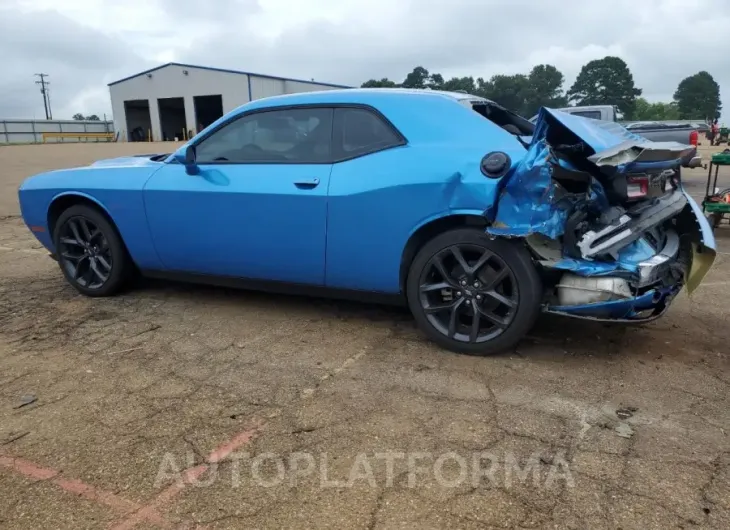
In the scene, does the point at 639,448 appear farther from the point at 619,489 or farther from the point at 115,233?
the point at 115,233

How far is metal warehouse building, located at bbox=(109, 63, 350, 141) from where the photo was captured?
41625mm

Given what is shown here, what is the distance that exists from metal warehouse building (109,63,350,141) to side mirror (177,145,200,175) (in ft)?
121

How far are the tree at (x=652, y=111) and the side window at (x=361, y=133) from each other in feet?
291

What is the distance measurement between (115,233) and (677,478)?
411 cm

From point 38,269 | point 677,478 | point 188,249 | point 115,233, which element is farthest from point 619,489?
point 38,269

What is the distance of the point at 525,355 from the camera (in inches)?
139

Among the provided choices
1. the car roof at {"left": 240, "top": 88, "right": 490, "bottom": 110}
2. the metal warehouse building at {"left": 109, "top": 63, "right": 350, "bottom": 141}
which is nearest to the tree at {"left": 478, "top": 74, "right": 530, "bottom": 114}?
the car roof at {"left": 240, "top": 88, "right": 490, "bottom": 110}

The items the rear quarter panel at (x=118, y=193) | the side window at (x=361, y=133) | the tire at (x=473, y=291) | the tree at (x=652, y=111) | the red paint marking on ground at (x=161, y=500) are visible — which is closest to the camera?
the red paint marking on ground at (x=161, y=500)

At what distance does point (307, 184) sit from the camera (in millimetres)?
3736

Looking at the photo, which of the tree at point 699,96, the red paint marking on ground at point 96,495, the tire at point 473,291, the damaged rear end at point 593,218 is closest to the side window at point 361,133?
the tire at point 473,291

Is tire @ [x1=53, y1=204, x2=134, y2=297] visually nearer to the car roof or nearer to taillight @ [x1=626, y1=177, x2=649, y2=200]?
the car roof

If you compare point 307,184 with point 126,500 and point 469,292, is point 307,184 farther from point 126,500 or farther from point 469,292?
point 126,500

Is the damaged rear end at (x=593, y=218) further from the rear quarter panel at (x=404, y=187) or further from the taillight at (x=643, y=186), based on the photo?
the rear quarter panel at (x=404, y=187)

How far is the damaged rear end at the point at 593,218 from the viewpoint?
10.3ft
